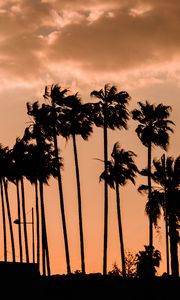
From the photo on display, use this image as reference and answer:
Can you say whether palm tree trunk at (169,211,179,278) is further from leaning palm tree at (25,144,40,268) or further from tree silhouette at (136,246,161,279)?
leaning palm tree at (25,144,40,268)

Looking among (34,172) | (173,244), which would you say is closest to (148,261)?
(173,244)

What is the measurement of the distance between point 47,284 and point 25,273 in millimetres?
6551

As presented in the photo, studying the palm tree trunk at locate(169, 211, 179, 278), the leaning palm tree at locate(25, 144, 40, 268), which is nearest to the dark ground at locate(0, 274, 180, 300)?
the palm tree trunk at locate(169, 211, 179, 278)

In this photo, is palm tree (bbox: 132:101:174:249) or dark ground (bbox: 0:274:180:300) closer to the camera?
dark ground (bbox: 0:274:180:300)

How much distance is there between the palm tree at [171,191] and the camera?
7106 centimetres

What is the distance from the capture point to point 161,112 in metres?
75.3

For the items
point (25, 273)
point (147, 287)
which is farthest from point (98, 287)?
point (25, 273)

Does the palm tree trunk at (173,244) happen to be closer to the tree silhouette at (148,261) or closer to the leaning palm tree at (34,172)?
the tree silhouette at (148,261)

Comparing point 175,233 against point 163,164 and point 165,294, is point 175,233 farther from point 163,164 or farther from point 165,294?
point 165,294

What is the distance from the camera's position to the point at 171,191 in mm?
72812

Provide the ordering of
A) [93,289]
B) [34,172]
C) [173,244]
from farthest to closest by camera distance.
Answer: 1. [34,172]
2. [173,244]
3. [93,289]

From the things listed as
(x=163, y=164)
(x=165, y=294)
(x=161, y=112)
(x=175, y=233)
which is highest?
(x=161, y=112)

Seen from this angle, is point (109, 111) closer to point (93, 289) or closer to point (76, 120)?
point (76, 120)

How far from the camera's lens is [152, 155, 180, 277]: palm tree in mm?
71062
